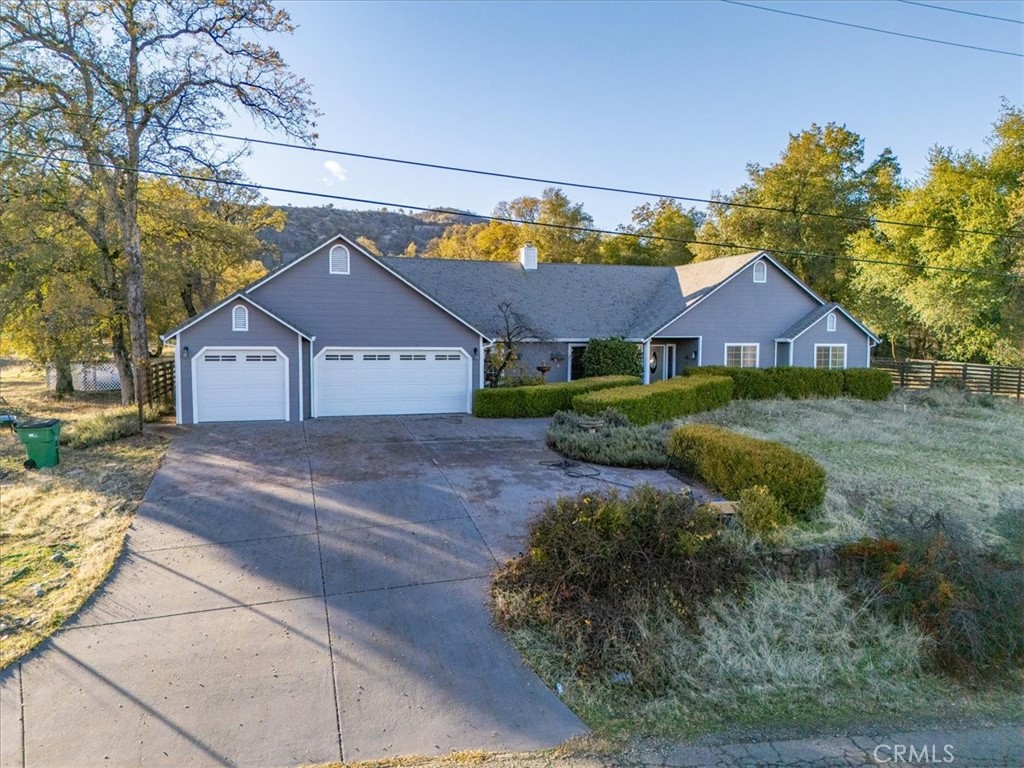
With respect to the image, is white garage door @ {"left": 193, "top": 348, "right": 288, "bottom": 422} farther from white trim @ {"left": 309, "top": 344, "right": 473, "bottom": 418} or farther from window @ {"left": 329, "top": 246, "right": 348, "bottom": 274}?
window @ {"left": 329, "top": 246, "right": 348, "bottom": 274}

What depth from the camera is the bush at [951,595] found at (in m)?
A: 5.32

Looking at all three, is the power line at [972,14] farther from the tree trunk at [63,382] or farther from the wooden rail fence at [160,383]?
the tree trunk at [63,382]

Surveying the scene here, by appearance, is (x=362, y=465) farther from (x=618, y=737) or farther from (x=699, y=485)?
(x=618, y=737)

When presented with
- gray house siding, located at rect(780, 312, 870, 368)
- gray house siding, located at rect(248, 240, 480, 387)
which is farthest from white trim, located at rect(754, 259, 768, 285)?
gray house siding, located at rect(248, 240, 480, 387)

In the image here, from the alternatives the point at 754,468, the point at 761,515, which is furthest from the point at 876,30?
the point at 761,515

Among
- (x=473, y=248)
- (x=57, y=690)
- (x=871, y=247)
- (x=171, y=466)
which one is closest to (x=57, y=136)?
(x=171, y=466)

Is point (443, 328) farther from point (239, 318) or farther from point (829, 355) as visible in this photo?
point (829, 355)

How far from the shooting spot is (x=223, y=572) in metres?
6.38

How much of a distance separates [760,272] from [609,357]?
739 centimetres

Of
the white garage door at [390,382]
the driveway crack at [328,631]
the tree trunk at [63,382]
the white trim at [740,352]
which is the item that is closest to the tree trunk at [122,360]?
the tree trunk at [63,382]

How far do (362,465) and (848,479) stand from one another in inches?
347

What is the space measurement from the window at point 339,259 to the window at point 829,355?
1841 centimetres

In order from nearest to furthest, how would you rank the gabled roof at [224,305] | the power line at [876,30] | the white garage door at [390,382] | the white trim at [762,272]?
Result: the power line at [876,30] → the gabled roof at [224,305] → the white garage door at [390,382] → the white trim at [762,272]

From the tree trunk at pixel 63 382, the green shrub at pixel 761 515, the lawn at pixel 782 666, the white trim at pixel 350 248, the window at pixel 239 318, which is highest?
the white trim at pixel 350 248
